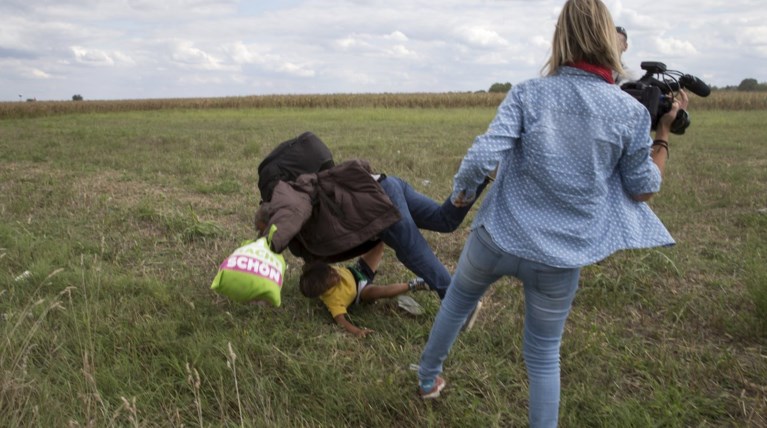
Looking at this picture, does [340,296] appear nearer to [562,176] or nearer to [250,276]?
[250,276]

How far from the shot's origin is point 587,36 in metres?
1.97

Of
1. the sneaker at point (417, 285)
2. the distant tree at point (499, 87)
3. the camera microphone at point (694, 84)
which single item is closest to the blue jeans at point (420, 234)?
the sneaker at point (417, 285)

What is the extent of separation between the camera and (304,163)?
3482mm

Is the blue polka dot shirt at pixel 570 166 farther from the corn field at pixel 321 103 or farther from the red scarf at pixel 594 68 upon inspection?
the corn field at pixel 321 103

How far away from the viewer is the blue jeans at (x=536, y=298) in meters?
2.11

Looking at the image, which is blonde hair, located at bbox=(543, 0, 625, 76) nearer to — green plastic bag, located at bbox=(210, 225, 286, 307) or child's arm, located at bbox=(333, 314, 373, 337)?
green plastic bag, located at bbox=(210, 225, 286, 307)

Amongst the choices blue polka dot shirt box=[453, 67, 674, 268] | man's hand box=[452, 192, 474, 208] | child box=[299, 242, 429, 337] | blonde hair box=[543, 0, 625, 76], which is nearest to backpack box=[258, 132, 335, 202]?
child box=[299, 242, 429, 337]

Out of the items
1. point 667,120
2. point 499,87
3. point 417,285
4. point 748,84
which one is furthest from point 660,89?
point 748,84

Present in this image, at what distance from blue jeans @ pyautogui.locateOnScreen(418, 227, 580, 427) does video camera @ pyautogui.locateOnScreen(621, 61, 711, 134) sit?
0.80 meters

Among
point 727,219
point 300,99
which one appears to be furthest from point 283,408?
point 300,99

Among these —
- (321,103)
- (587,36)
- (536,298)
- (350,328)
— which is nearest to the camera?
(587,36)

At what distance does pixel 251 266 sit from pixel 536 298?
1166 millimetres

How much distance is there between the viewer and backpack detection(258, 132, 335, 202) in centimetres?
347

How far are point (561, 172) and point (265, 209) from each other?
1479mm
